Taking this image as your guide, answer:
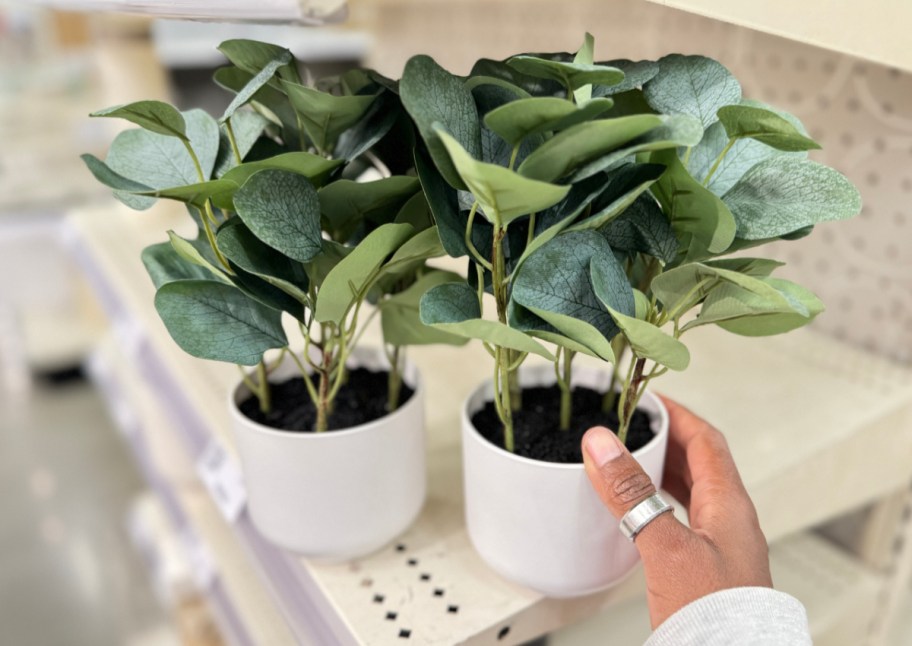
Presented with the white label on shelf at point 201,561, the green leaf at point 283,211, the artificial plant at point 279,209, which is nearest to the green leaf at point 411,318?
the artificial plant at point 279,209

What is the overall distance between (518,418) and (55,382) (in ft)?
6.23

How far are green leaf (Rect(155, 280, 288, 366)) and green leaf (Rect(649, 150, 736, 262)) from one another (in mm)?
227

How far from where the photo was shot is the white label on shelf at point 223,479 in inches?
23.8

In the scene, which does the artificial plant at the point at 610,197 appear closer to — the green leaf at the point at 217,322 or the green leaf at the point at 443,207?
the green leaf at the point at 443,207

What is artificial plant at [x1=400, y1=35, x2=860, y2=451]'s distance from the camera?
0.32m

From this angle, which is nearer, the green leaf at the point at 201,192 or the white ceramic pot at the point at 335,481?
the green leaf at the point at 201,192

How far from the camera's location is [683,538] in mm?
394

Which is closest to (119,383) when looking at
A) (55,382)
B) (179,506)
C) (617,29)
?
(179,506)

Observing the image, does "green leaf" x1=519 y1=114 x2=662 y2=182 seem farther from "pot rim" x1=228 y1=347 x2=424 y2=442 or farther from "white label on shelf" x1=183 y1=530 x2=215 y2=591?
"white label on shelf" x1=183 y1=530 x2=215 y2=591

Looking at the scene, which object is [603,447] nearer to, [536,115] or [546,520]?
[546,520]

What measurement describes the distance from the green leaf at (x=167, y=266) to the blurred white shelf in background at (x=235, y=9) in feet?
0.46

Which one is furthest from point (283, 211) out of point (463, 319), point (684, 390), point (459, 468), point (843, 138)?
point (843, 138)

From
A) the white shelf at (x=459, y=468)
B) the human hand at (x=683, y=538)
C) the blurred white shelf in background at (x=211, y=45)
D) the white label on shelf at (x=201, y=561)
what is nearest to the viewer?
the human hand at (x=683, y=538)

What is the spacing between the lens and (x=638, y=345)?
1.19ft
